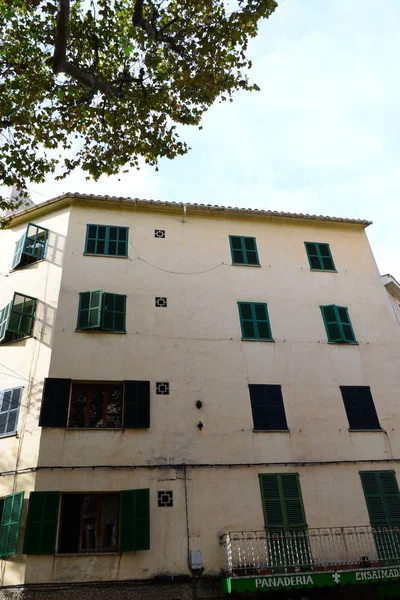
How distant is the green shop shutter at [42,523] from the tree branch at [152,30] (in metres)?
11.6

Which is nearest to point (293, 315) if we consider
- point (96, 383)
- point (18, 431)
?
point (96, 383)

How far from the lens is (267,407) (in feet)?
46.2

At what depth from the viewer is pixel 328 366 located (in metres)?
15.2

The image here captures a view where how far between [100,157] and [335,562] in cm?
1266

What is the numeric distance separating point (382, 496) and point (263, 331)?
6008 millimetres

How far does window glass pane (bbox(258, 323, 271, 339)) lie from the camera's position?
15422 millimetres

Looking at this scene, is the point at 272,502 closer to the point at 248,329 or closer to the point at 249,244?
the point at 248,329

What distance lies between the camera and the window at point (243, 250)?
1712cm

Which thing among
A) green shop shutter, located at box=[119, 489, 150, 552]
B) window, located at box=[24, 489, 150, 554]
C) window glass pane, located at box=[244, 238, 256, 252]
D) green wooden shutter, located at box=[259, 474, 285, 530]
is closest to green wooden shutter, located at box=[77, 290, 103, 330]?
window, located at box=[24, 489, 150, 554]

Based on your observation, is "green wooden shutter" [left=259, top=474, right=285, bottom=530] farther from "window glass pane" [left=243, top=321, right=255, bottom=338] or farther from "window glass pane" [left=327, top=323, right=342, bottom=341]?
"window glass pane" [left=327, top=323, right=342, bottom=341]

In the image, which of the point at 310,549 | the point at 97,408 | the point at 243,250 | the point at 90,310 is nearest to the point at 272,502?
the point at 310,549

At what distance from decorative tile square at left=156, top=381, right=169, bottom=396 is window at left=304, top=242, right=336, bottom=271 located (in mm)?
7481

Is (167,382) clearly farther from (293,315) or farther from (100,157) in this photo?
(100,157)

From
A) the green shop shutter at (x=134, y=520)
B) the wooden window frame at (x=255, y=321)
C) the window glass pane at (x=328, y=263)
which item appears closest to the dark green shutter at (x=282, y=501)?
the green shop shutter at (x=134, y=520)
